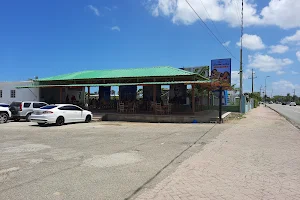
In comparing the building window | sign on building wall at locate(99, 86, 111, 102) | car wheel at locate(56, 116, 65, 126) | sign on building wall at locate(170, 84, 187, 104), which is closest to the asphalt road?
sign on building wall at locate(170, 84, 187, 104)

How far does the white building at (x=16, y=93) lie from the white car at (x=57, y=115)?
12.3m

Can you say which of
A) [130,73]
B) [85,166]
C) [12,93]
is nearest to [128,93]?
[130,73]

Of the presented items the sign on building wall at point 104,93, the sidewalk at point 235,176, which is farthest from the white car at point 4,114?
the sidewalk at point 235,176

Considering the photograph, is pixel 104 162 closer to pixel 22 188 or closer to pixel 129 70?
pixel 22 188

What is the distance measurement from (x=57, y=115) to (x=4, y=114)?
4.65 metres

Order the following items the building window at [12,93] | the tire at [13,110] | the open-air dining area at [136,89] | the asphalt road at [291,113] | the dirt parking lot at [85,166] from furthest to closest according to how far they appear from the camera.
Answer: the building window at [12,93] < the asphalt road at [291,113] < the open-air dining area at [136,89] < the tire at [13,110] < the dirt parking lot at [85,166]

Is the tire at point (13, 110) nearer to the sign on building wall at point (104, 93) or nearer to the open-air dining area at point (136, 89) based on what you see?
the open-air dining area at point (136, 89)

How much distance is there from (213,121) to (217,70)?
22.8 metres

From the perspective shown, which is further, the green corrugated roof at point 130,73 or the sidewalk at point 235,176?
the green corrugated roof at point 130,73

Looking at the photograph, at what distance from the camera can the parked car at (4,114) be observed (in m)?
19.6

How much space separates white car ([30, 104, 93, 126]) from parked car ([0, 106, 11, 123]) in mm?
3124

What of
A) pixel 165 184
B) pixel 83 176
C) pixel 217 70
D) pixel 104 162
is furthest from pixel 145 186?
pixel 217 70

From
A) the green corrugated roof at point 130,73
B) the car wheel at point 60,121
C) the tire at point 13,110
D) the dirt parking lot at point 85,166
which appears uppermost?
the green corrugated roof at point 130,73

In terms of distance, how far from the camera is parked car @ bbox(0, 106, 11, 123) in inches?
772
